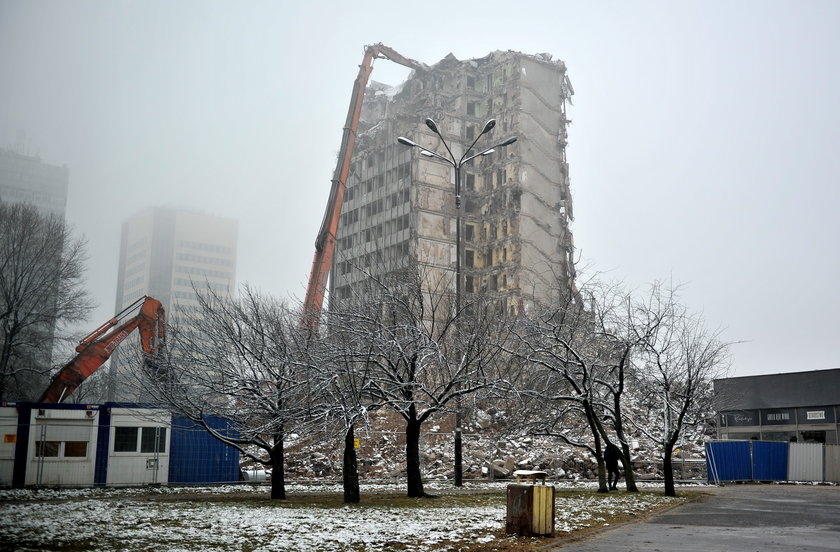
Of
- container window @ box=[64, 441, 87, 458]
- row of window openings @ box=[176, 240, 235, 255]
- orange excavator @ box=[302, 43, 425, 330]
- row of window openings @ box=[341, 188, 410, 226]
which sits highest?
row of window openings @ box=[341, 188, 410, 226]

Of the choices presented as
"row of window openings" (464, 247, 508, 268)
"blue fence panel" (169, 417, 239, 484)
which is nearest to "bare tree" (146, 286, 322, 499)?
"blue fence panel" (169, 417, 239, 484)

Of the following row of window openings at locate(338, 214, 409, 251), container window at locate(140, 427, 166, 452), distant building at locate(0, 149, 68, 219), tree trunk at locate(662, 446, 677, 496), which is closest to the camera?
distant building at locate(0, 149, 68, 219)

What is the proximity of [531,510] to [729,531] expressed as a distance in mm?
4139

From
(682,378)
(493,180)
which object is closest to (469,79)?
(493,180)

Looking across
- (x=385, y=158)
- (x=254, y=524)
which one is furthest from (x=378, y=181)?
(x=254, y=524)

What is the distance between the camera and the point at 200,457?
28.5 m

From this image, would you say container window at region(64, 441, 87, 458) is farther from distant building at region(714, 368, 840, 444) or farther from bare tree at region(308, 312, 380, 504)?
distant building at region(714, 368, 840, 444)

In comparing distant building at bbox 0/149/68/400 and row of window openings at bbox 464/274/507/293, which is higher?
row of window openings at bbox 464/274/507/293

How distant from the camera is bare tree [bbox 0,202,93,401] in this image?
1945 cm

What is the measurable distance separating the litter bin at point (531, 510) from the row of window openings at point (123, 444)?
17875 millimetres

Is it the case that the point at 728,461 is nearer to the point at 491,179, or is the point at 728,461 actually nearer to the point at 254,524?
the point at 254,524

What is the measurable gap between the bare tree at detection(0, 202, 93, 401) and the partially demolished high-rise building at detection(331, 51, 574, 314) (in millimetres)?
53894

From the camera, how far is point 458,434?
84.3 feet

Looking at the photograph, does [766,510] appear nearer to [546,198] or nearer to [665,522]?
[665,522]
